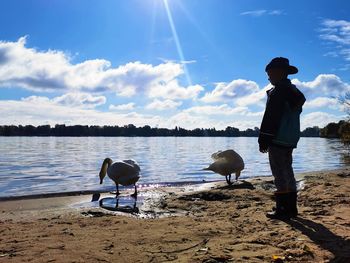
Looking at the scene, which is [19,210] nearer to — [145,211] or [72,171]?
[145,211]

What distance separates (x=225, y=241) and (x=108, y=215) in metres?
3.25

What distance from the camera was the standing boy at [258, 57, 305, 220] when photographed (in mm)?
5867

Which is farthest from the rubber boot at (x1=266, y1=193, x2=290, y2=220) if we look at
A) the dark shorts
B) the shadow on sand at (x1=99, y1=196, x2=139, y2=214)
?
the shadow on sand at (x1=99, y1=196, x2=139, y2=214)

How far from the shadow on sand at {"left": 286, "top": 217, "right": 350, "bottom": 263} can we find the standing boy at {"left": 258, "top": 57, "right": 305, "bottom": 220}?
41cm

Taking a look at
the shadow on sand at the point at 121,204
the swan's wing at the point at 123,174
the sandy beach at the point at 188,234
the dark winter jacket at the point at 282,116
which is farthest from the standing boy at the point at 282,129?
the swan's wing at the point at 123,174

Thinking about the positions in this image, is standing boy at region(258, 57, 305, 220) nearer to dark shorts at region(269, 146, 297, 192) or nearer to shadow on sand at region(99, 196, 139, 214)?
dark shorts at region(269, 146, 297, 192)

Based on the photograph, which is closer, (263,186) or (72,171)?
(263,186)

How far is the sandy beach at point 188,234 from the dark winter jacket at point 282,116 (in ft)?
3.77

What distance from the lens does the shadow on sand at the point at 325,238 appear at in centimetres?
392

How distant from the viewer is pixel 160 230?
18.4ft

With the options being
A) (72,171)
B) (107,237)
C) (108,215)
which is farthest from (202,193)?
(72,171)

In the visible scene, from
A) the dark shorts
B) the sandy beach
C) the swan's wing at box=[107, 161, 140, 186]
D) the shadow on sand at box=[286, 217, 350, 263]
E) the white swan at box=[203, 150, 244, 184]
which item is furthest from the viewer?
the white swan at box=[203, 150, 244, 184]

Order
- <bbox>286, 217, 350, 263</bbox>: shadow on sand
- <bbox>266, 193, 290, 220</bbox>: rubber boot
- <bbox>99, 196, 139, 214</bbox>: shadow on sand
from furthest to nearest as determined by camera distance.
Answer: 1. <bbox>99, 196, 139, 214</bbox>: shadow on sand
2. <bbox>266, 193, 290, 220</bbox>: rubber boot
3. <bbox>286, 217, 350, 263</bbox>: shadow on sand

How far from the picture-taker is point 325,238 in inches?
178
